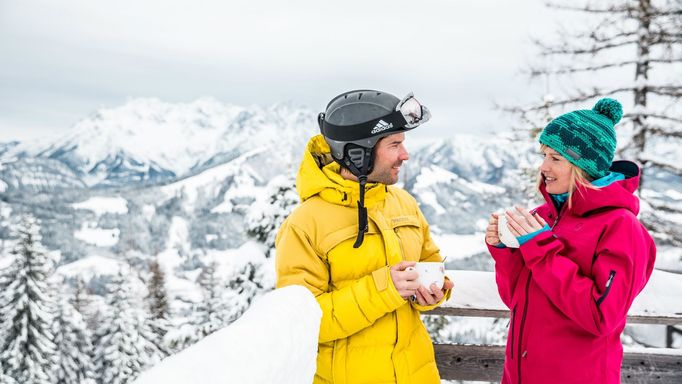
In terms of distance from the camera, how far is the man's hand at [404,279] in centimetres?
237

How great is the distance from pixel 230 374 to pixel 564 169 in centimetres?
199

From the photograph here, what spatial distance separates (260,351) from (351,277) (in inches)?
47.9

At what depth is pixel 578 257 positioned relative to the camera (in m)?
2.34

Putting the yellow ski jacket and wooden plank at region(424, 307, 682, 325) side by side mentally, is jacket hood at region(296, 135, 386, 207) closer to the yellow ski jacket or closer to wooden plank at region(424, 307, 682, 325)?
the yellow ski jacket

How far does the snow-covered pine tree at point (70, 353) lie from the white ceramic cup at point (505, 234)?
33.2 meters

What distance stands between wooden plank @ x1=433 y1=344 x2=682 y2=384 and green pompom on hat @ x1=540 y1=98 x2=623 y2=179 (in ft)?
5.99

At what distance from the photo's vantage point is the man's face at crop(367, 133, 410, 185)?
2650 mm

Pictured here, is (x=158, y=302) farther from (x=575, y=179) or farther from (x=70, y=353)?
(x=575, y=179)

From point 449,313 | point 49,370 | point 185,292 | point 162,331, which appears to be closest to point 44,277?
point 49,370

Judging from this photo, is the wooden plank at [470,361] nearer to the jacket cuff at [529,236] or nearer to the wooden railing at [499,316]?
the wooden railing at [499,316]

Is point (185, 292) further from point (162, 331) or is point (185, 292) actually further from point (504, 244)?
point (504, 244)

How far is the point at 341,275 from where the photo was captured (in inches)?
102

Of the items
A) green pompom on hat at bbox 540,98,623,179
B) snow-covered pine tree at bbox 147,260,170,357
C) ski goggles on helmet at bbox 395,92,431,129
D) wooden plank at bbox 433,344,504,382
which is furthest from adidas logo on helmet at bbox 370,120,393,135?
snow-covered pine tree at bbox 147,260,170,357

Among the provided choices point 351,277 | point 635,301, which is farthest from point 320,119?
point 635,301
